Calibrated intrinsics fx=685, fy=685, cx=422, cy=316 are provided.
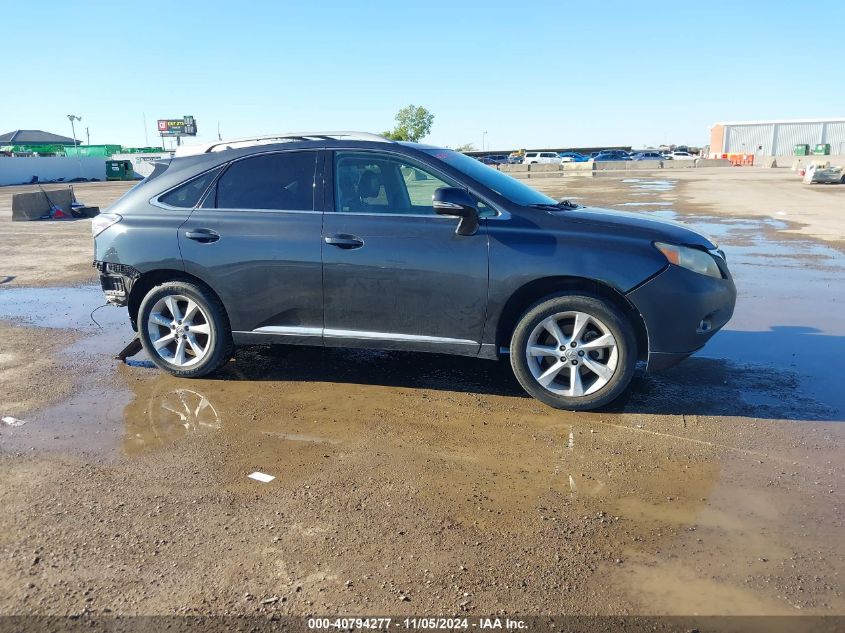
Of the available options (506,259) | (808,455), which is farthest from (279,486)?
(808,455)

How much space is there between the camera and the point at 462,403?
5.08 m

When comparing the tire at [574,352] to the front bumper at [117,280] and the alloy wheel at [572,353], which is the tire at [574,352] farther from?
the front bumper at [117,280]

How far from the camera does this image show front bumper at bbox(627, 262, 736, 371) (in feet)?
15.0

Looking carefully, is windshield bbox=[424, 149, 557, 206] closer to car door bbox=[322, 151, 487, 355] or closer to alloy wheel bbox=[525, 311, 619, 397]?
car door bbox=[322, 151, 487, 355]

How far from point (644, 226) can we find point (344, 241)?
7.04ft

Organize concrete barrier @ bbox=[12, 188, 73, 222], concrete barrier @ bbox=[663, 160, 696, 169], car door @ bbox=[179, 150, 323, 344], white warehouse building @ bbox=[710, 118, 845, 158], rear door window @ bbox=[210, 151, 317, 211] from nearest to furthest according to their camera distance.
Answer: car door @ bbox=[179, 150, 323, 344] → rear door window @ bbox=[210, 151, 317, 211] → concrete barrier @ bbox=[12, 188, 73, 222] → concrete barrier @ bbox=[663, 160, 696, 169] → white warehouse building @ bbox=[710, 118, 845, 158]

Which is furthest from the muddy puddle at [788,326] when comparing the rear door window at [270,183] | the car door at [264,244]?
the rear door window at [270,183]

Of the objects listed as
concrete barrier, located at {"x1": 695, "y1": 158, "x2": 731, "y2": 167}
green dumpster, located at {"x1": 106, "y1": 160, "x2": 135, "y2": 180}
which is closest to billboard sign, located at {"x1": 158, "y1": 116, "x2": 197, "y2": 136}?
green dumpster, located at {"x1": 106, "y1": 160, "x2": 135, "y2": 180}

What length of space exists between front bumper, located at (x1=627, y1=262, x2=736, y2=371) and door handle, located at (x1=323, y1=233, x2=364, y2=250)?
1942 millimetres

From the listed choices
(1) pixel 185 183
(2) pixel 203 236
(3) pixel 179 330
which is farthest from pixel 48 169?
(2) pixel 203 236

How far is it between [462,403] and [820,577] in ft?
8.59

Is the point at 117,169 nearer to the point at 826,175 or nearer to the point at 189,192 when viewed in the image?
the point at 826,175

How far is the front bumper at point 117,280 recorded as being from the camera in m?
5.58

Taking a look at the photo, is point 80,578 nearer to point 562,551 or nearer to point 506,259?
point 562,551
